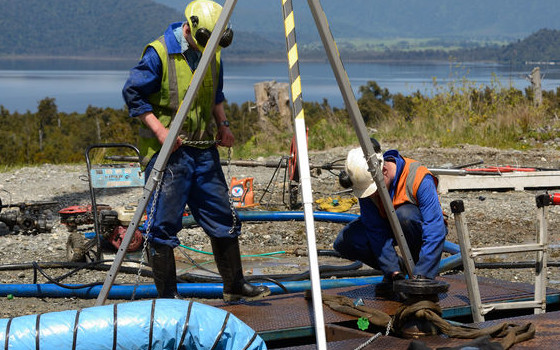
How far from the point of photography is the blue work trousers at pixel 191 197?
16.1 ft

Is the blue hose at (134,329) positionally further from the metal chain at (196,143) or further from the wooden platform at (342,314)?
the metal chain at (196,143)

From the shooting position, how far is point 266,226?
29.0 feet

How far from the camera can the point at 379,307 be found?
16.0 feet

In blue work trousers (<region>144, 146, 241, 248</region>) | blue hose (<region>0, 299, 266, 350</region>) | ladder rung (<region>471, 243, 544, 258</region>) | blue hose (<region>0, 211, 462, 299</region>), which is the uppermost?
blue work trousers (<region>144, 146, 241, 248</region>)

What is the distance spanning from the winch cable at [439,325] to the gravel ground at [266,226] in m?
2.54

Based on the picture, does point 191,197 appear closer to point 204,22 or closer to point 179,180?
point 179,180

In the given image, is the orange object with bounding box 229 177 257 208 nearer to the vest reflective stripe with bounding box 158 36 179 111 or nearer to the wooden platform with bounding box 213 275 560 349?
the wooden platform with bounding box 213 275 560 349

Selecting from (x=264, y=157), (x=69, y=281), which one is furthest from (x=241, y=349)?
(x=264, y=157)

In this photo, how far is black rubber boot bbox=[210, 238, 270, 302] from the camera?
Result: 5246 mm

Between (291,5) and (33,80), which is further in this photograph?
(33,80)

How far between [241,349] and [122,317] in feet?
1.93

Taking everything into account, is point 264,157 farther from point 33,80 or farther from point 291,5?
point 33,80

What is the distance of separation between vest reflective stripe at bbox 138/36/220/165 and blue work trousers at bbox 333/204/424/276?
1.19 meters

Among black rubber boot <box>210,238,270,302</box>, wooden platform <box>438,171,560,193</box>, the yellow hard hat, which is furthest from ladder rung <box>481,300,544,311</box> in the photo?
wooden platform <box>438,171,560,193</box>
